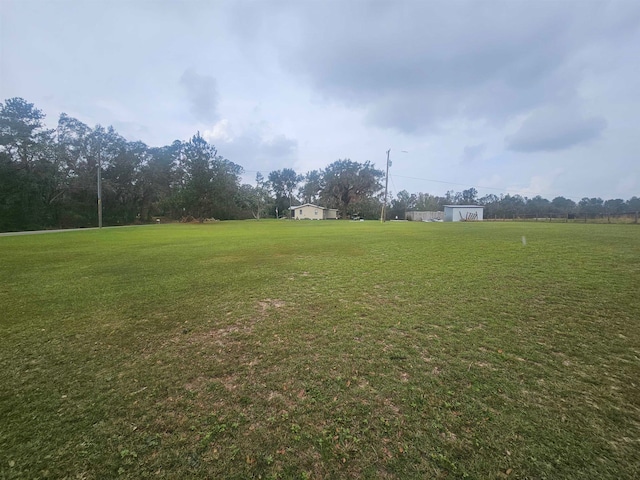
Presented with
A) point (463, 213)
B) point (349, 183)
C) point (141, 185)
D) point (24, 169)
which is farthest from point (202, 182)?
point (463, 213)

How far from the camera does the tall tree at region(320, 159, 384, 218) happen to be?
70.0 m

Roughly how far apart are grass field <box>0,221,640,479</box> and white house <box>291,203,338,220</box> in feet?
211

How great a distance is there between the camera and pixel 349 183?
233 ft

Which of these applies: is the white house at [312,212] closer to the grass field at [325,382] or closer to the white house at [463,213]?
the white house at [463,213]

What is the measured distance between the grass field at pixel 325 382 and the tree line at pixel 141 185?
3726cm

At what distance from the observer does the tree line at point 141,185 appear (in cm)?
3148

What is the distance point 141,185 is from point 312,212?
35598 mm

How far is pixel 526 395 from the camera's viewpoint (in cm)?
239

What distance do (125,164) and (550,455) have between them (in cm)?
5543

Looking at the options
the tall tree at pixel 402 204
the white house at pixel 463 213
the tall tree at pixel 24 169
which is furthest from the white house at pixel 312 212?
the tall tree at pixel 24 169

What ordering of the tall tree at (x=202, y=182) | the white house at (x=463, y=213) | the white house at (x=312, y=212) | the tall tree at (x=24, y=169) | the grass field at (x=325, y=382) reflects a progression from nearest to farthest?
the grass field at (x=325, y=382), the tall tree at (x=24, y=169), the tall tree at (x=202, y=182), the white house at (x=463, y=213), the white house at (x=312, y=212)

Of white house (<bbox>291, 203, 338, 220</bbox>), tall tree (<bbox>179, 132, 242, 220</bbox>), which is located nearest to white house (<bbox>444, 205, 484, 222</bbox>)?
white house (<bbox>291, 203, 338, 220</bbox>)

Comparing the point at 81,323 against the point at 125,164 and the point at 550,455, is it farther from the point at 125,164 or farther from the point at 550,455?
the point at 125,164

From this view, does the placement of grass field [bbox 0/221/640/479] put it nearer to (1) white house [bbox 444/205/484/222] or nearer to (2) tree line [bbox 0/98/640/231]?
(2) tree line [bbox 0/98/640/231]
